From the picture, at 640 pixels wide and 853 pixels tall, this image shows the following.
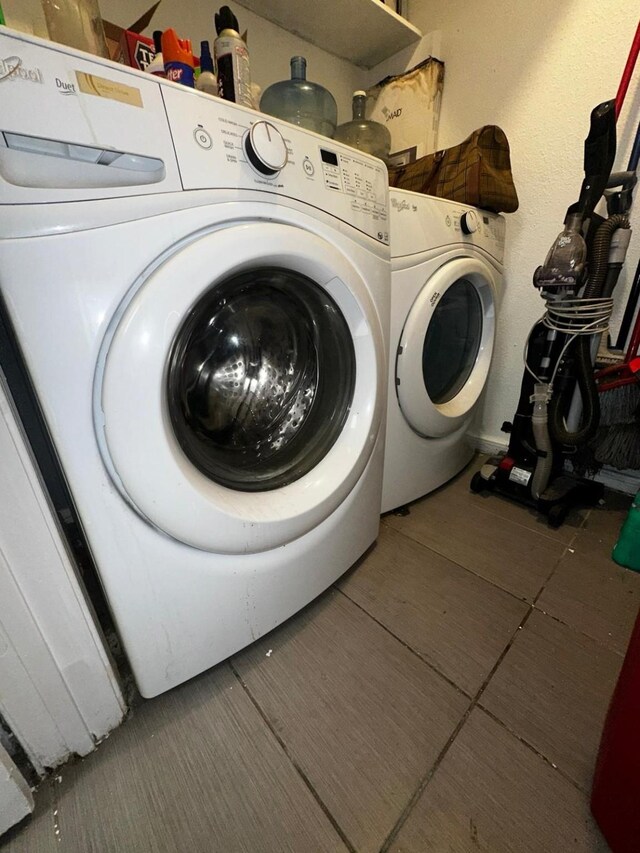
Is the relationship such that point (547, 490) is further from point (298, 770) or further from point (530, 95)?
point (530, 95)

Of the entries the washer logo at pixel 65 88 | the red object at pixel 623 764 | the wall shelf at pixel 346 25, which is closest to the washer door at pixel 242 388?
the washer logo at pixel 65 88

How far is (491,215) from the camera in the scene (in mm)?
1009

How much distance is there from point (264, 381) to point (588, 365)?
83cm

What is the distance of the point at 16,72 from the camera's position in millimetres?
310

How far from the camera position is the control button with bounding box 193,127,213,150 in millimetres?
412

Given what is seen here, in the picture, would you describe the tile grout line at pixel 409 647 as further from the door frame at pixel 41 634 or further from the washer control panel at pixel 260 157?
the washer control panel at pixel 260 157

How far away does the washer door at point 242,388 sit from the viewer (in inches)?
15.1

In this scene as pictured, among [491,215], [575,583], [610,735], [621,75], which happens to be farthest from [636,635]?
[621,75]

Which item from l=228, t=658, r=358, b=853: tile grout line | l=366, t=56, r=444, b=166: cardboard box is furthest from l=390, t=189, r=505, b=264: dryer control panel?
l=228, t=658, r=358, b=853: tile grout line

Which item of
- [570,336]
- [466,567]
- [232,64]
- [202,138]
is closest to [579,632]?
[466,567]

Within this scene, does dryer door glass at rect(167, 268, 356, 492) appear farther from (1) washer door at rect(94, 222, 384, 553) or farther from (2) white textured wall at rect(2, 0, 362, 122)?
(2) white textured wall at rect(2, 0, 362, 122)

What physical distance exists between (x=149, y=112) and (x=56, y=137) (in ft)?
0.35

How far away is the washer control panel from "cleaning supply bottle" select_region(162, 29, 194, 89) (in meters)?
0.19

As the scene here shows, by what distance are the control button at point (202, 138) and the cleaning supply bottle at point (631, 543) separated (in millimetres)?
1063
